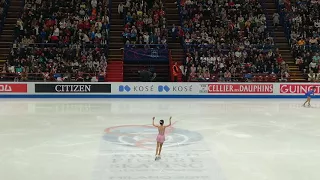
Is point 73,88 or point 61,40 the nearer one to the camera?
point 73,88

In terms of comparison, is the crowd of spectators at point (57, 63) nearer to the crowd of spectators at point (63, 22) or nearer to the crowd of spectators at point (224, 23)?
the crowd of spectators at point (63, 22)

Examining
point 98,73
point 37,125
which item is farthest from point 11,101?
point 37,125

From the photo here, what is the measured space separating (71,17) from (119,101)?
29.2ft

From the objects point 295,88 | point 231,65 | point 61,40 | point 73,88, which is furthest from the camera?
point 61,40

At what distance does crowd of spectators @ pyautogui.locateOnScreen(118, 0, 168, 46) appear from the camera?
24.2 meters

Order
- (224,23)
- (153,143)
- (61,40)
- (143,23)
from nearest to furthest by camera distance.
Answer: (153,143) < (61,40) < (143,23) < (224,23)

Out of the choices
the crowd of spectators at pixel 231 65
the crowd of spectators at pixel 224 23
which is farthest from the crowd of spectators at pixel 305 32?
the crowd of spectators at pixel 224 23

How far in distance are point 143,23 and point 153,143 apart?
53.2 feet

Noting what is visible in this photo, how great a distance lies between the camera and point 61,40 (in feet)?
78.1

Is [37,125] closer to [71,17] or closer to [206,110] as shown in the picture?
[206,110]

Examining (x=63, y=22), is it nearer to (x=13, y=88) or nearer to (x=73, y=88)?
(x=73, y=88)

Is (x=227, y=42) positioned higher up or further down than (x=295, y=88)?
higher up

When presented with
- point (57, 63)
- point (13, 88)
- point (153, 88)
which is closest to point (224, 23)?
point (153, 88)

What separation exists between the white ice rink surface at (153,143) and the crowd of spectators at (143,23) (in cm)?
841
